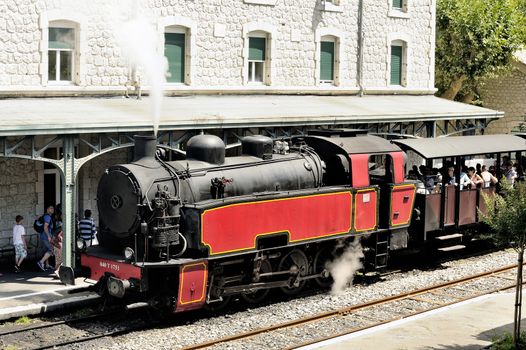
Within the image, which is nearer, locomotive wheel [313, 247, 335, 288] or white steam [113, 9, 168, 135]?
locomotive wheel [313, 247, 335, 288]

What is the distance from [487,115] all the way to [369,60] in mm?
3778

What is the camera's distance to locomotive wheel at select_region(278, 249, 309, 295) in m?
15.7

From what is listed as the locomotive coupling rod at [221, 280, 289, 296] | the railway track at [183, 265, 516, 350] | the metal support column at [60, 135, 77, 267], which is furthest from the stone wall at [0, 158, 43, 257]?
the railway track at [183, 265, 516, 350]

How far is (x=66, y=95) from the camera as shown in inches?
739

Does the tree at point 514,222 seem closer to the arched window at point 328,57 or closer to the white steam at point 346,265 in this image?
the white steam at point 346,265

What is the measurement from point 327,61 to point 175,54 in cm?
553

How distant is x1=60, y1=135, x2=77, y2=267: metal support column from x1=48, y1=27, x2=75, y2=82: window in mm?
3194

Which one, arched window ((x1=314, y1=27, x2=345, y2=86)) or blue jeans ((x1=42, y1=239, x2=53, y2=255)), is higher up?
arched window ((x1=314, y1=27, x2=345, y2=86))

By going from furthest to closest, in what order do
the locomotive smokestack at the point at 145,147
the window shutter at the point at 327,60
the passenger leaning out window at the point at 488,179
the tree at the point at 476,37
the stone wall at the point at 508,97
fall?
the stone wall at the point at 508,97
the tree at the point at 476,37
the window shutter at the point at 327,60
the passenger leaning out window at the point at 488,179
the locomotive smokestack at the point at 145,147

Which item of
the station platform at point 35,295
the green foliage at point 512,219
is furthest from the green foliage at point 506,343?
the station platform at point 35,295

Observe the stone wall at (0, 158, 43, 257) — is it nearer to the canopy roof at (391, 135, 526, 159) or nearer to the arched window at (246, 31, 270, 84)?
the arched window at (246, 31, 270, 84)

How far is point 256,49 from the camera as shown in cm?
2295

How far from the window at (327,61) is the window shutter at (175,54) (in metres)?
5.03

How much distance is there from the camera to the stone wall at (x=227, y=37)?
713 inches
